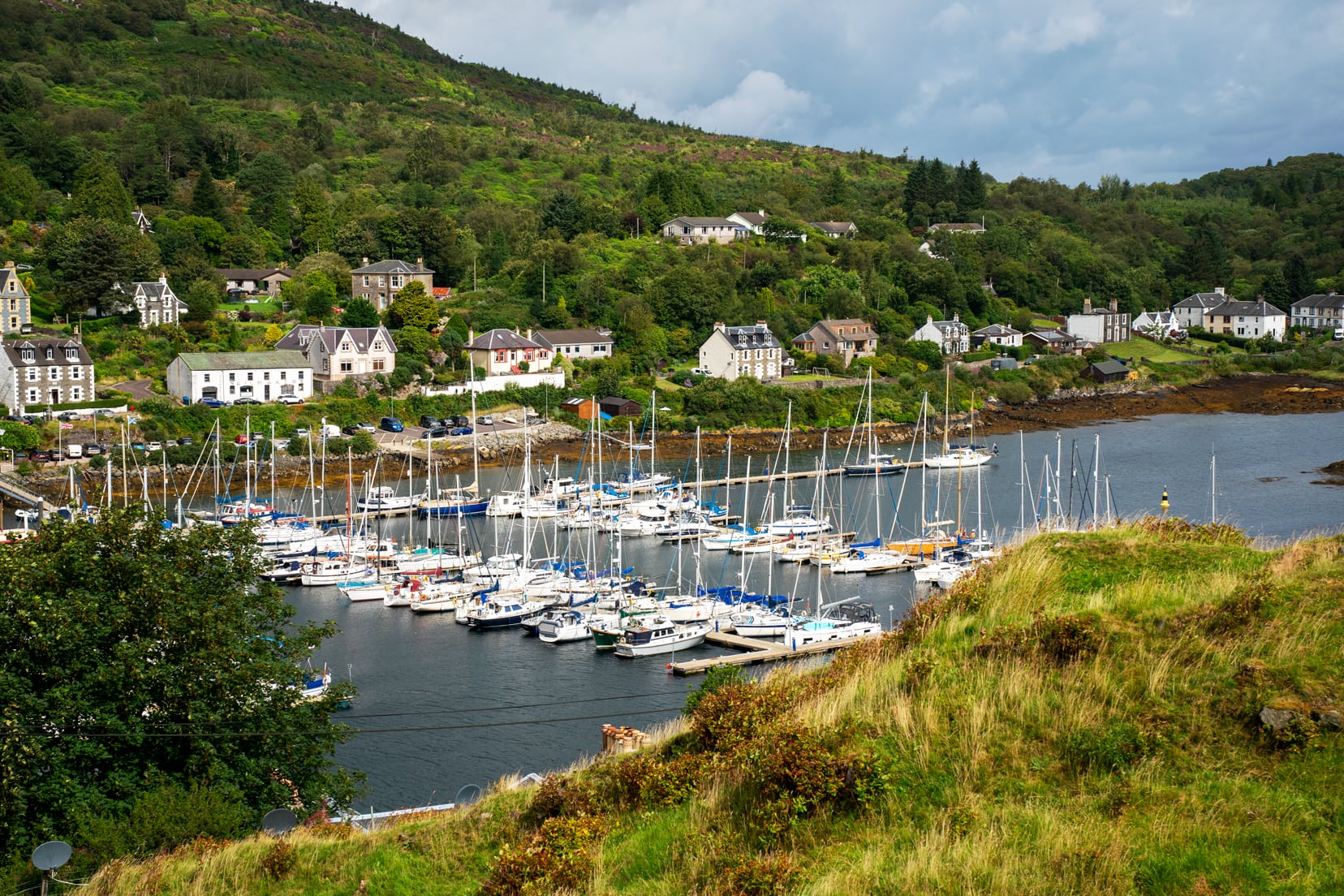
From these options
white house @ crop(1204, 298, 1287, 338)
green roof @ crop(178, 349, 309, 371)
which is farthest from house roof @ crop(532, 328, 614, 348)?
white house @ crop(1204, 298, 1287, 338)

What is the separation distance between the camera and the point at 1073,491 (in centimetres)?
4028

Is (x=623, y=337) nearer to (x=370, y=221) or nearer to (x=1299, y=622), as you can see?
(x=370, y=221)

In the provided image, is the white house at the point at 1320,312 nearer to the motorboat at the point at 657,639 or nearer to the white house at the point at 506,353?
the white house at the point at 506,353

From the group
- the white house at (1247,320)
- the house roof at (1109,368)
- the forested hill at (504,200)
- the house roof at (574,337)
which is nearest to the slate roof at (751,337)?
the forested hill at (504,200)

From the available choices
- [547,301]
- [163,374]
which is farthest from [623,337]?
[163,374]

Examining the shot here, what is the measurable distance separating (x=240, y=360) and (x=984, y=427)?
113 feet

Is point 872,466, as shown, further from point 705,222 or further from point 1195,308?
point 1195,308

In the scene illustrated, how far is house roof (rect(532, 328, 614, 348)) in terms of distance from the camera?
185ft

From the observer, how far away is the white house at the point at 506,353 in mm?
52938

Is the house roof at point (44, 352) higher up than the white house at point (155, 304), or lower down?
lower down

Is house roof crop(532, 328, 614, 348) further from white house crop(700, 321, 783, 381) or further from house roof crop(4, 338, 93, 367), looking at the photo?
house roof crop(4, 338, 93, 367)

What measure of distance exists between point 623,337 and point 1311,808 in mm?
53757

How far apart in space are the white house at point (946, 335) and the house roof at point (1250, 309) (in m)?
25.4

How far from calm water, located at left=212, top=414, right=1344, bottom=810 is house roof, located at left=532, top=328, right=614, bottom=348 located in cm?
1192
